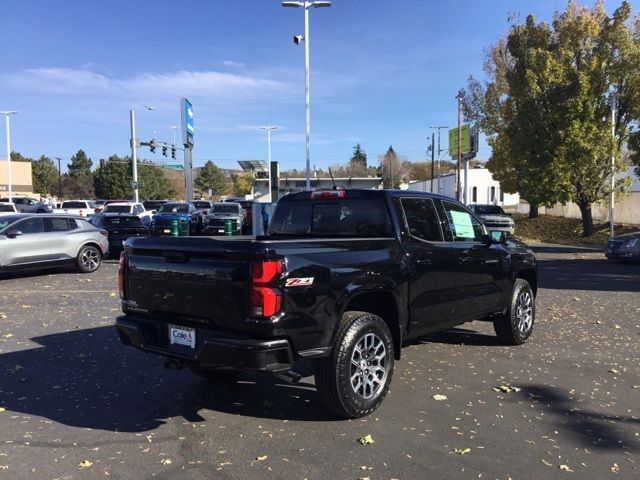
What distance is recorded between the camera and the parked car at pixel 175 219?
74.8 ft

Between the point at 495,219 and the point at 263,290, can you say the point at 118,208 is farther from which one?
the point at 263,290

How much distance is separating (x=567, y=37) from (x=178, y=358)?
27.2 metres

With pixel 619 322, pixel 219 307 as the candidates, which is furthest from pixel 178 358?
pixel 619 322

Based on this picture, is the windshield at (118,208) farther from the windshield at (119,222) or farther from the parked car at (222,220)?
the windshield at (119,222)

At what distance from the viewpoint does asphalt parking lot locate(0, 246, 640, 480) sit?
3.80 meters

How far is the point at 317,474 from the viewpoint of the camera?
12.0 ft

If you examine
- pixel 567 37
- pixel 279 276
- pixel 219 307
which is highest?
pixel 567 37

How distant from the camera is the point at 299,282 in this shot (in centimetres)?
409

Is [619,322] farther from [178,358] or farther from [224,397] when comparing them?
[178,358]

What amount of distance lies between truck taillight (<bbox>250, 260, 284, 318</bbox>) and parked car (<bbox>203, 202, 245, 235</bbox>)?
69.6 ft

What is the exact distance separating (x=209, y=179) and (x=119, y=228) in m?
122

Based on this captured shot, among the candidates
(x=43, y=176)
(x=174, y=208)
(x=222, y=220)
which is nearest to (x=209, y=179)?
(x=43, y=176)

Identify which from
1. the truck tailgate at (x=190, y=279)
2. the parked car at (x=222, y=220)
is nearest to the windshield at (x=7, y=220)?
the truck tailgate at (x=190, y=279)

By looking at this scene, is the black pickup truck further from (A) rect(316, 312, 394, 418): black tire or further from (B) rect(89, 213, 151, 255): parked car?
(B) rect(89, 213, 151, 255): parked car
